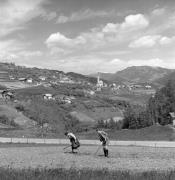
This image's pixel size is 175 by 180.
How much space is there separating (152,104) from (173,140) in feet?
116

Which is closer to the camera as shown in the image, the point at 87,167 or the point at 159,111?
the point at 87,167

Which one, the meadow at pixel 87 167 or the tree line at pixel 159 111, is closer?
the meadow at pixel 87 167

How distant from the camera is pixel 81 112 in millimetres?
167750

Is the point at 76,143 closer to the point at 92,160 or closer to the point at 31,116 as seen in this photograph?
the point at 92,160

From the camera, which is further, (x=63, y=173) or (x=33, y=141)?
(x=33, y=141)

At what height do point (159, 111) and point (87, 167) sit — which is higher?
point (159, 111)

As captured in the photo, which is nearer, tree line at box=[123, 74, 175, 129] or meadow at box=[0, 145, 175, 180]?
meadow at box=[0, 145, 175, 180]

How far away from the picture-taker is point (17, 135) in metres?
52.4

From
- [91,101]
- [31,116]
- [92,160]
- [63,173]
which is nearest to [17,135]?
[92,160]

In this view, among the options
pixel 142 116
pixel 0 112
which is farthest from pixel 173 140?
pixel 0 112

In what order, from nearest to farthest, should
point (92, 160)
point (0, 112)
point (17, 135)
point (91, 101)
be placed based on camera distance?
point (92, 160) → point (17, 135) → point (0, 112) → point (91, 101)

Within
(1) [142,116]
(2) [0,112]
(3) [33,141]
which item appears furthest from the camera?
(2) [0,112]

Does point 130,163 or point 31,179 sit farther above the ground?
point 31,179

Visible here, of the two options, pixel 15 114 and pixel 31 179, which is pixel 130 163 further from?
pixel 15 114
